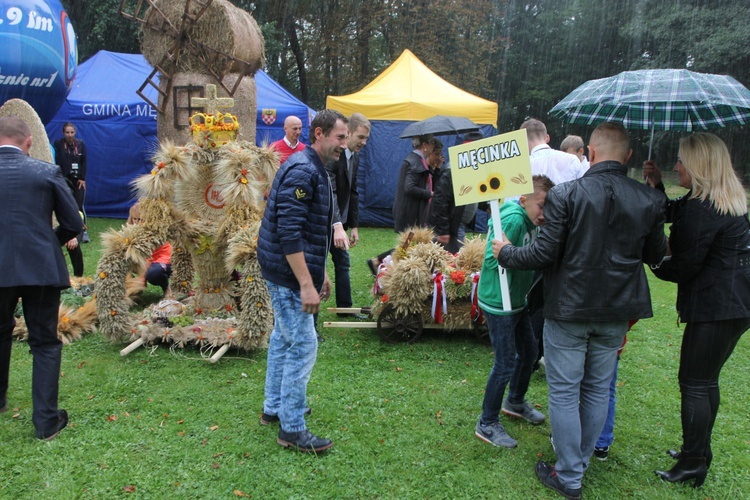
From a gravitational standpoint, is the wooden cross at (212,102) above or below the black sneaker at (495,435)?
above

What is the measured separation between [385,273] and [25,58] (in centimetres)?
416

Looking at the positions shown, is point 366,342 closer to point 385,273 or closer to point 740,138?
point 385,273

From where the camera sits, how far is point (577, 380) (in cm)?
275

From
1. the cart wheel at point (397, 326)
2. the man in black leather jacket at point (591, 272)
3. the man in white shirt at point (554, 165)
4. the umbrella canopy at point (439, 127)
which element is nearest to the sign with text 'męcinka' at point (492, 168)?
the man in black leather jacket at point (591, 272)

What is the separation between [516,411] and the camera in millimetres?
3688

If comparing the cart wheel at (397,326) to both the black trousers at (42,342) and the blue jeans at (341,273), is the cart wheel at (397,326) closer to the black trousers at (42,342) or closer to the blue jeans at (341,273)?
the blue jeans at (341,273)

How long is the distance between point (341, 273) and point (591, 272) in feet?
11.4

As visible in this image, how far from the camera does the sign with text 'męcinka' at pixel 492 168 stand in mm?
2898

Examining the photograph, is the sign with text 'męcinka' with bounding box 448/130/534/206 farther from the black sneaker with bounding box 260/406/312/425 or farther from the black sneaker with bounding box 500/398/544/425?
the black sneaker with bounding box 260/406/312/425

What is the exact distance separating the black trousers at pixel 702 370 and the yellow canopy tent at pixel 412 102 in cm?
919

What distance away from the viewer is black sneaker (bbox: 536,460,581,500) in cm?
286

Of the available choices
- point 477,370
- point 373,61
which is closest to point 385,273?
point 477,370

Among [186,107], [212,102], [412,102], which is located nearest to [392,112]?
[412,102]

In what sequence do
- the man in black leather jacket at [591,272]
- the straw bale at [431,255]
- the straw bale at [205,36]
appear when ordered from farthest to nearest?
1. the straw bale at [205,36]
2. the straw bale at [431,255]
3. the man in black leather jacket at [591,272]
